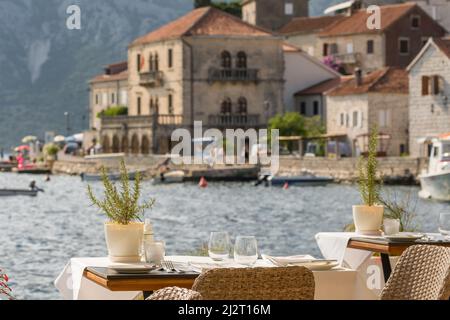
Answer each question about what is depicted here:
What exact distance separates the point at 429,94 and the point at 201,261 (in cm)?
4802

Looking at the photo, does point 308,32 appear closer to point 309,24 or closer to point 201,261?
point 309,24

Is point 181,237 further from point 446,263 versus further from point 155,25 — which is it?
point 155,25

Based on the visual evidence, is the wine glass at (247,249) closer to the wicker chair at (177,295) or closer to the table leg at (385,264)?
the table leg at (385,264)

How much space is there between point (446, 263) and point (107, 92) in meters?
79.8

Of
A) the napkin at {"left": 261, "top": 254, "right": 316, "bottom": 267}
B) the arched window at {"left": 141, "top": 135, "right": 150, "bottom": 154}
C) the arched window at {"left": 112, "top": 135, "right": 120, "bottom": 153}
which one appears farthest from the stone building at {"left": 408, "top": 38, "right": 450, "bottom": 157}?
the napkin at {"left": 261, "top": 254, "right": 316, "bottom": 267}

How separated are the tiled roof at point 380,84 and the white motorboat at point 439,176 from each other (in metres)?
12.1

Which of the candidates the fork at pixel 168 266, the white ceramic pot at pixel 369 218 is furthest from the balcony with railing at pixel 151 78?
the fork at pixel 168 266

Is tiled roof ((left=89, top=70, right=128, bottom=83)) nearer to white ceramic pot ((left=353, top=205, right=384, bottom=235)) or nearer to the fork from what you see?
white ceramic pot ((left=353, top=205, right=384, bottom=235))

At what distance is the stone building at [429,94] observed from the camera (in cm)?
5347

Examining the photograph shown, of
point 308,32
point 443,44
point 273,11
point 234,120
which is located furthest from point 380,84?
point 273,11

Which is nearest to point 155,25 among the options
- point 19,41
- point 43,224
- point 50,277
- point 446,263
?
point 19,41

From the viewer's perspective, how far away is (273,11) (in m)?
84.9

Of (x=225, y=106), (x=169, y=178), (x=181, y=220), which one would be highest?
(x=225, y=106)

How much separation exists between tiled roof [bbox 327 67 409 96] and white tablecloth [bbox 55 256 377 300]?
50578 mm
